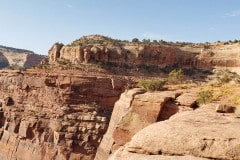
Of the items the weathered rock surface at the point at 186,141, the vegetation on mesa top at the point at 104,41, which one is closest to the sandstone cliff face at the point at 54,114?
the vegetation on mesa top at the point at 104,41

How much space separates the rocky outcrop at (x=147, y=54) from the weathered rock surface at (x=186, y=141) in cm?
5085

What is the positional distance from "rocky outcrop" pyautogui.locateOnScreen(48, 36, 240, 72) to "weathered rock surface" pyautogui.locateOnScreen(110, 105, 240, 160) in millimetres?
50846

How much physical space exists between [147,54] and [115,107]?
39.5 metres

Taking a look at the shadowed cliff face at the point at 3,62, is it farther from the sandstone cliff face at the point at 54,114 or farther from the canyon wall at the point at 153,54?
the sandstone cliff face at the point at 54,114

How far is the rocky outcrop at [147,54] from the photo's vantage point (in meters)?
63.8

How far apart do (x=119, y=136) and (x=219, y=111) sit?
8427 mm

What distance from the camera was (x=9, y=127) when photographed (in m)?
52.5

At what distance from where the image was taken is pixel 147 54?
224 feet

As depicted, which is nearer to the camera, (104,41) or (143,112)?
(143,112)

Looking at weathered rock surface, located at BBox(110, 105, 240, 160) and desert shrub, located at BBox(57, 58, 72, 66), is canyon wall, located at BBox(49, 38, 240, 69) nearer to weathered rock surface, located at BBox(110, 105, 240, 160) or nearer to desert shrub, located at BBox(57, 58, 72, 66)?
desert shrub, located at BBox(57, 58, 72, 66)

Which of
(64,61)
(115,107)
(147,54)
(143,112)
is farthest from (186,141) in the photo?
(147,54)

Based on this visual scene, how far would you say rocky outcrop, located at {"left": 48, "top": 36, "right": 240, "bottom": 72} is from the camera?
Answer: 209 feet

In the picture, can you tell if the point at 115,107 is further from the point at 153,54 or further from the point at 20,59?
the point at 20,59

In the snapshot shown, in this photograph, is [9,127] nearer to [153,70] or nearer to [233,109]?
[153,70]
